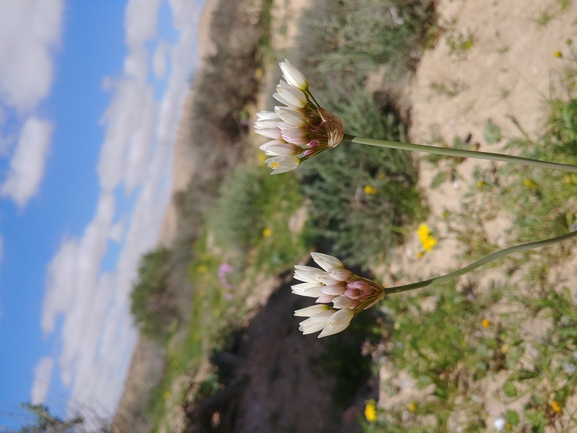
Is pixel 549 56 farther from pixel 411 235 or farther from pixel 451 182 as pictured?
pixel 411 235

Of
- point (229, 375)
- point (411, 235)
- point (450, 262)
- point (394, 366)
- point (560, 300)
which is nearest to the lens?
point (560, 300)

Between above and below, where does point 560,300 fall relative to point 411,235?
below

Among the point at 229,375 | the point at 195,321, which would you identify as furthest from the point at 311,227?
the point at 195,321

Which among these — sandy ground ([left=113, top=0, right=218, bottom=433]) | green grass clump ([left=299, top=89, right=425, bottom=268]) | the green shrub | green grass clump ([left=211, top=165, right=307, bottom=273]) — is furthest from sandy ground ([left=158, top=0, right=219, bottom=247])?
green grass clump ([left=299, top=89, right=425, bottom=268])

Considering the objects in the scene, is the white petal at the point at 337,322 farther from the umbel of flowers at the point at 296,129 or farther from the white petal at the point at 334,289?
the umbel of flowers at the point at 296,129

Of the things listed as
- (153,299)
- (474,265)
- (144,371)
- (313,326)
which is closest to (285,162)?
(313,326)

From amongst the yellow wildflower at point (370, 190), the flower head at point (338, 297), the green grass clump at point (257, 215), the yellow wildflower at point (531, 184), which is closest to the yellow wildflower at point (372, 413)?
the yellow wildflower at point (370, 190)
